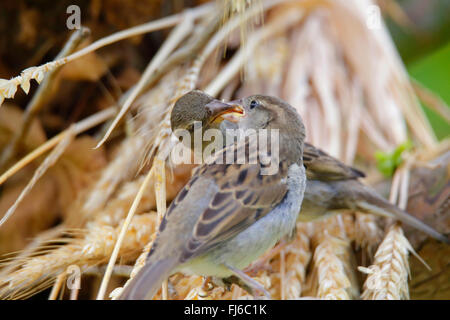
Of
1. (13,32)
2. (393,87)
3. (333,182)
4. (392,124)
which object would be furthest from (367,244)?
(13,32)

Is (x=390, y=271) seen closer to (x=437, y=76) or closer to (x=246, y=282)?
(x=246, y=282)

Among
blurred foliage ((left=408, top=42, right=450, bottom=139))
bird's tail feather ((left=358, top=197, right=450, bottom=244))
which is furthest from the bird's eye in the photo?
blurred foliage ((left=408, top=42, right=450, bottom=139))

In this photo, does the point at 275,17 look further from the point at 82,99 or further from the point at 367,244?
the point at 367,244

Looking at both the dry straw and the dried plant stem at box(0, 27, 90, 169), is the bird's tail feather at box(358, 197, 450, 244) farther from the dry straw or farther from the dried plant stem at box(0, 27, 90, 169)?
the dried plant stem at box(0, 27, 90, 169)

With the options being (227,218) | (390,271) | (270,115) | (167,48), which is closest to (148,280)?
(227,218)

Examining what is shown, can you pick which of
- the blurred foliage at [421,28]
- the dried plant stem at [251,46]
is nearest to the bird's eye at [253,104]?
the dried plant stem at [251,46]

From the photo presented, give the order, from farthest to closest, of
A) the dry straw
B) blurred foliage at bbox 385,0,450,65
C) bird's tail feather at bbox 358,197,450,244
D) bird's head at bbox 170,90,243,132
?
1. blurred foliage at bbox 385,0,450,65
2. bird's tail feather at bbox 358,197,450,244
3. bird's head at bbox 170,90,243,132
4. the dry straw

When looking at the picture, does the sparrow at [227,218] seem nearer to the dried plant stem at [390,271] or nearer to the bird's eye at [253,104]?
the bird's eye at [253,104]
